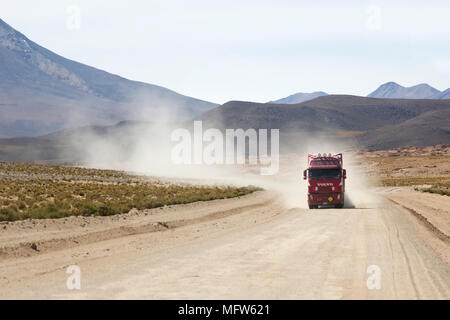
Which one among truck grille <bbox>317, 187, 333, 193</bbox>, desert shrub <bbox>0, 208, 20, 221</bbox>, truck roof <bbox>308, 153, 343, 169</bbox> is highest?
truck roof <bbox>308, 153, 343, 169</bbox>

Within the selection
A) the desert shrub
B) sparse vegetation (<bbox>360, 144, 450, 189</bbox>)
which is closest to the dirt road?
the desert shrub

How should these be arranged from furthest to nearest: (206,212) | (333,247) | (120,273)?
(206,212)
(333,247)
(120,273)

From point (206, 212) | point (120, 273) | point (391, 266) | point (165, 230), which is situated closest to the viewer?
point (120, 273)

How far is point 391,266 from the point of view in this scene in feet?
42.4

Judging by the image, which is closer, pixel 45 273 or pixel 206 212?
pixel 45 273

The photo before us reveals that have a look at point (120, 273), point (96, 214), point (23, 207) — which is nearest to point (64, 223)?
point (96, 214)

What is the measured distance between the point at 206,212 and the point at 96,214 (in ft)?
21.2

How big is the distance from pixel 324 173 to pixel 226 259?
2079 centimetres

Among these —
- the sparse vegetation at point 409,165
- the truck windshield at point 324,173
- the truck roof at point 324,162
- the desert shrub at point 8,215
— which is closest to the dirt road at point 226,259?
the desert shrub at point 8,215

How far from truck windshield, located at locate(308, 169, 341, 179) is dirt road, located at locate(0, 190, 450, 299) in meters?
8.37

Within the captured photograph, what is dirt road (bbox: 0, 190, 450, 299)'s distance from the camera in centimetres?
1016

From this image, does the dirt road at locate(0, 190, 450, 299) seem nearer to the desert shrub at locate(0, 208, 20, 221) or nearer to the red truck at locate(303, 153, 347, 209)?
the desert shrub at locate(0, 208, 20, 221)
